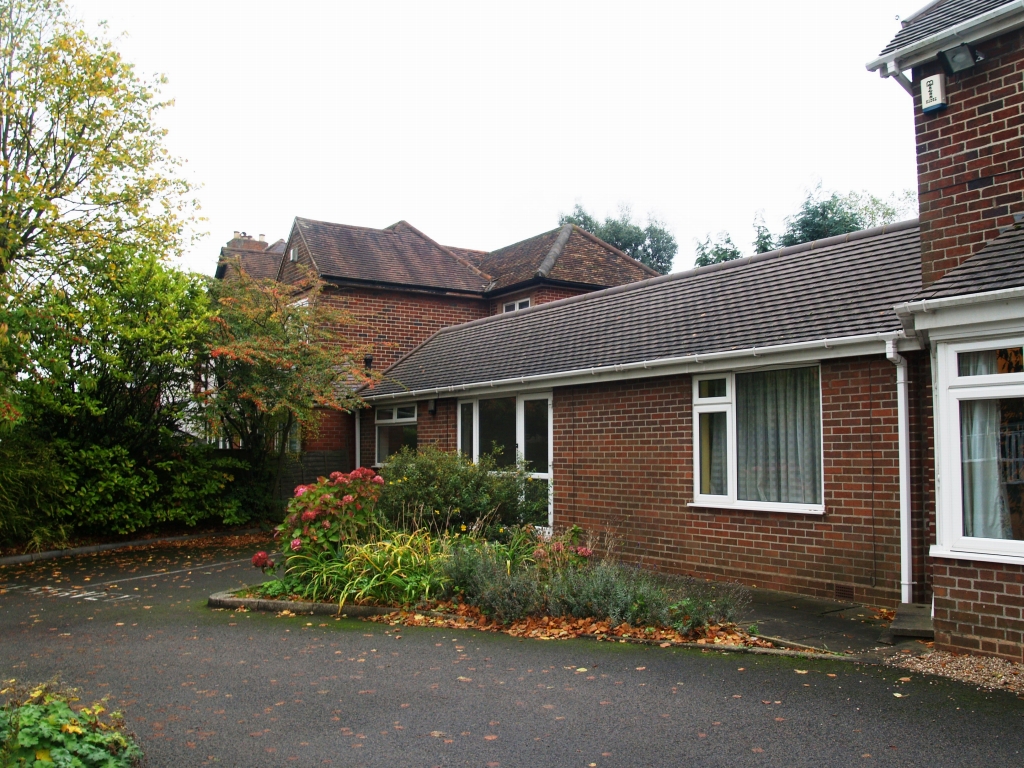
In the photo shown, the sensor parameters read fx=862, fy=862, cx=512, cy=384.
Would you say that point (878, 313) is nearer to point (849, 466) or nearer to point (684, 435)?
point (849, 466)

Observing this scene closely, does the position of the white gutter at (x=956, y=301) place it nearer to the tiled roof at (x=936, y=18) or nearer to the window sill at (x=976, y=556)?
the window sill at (x=976, y=556)

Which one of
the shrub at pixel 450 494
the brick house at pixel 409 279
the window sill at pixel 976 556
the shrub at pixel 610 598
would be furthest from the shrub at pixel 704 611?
the brick house at pixel 409 279

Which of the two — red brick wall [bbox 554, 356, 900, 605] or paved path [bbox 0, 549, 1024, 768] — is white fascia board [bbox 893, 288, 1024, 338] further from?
paved path [bbox 0, 549, 1024, 768]

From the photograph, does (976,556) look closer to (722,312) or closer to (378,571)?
(722,312)

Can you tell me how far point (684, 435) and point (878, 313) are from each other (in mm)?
2941

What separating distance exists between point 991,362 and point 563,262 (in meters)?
18.4

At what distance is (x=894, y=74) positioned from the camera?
8.02 meters

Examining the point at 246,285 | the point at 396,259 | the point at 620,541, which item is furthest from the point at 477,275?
the point at 620,541

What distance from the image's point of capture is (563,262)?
80.7 ft

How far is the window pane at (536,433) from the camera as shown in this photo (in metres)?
14.0

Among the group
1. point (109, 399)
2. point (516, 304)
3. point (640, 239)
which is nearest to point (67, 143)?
point (109, 399)

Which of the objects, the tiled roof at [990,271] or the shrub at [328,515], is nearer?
the tiled roof at [990,271]

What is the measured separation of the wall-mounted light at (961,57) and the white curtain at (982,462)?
8.89 feet

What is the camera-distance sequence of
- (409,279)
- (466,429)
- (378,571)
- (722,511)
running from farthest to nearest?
(409,279), (466,429), (722,511), (378,571)
